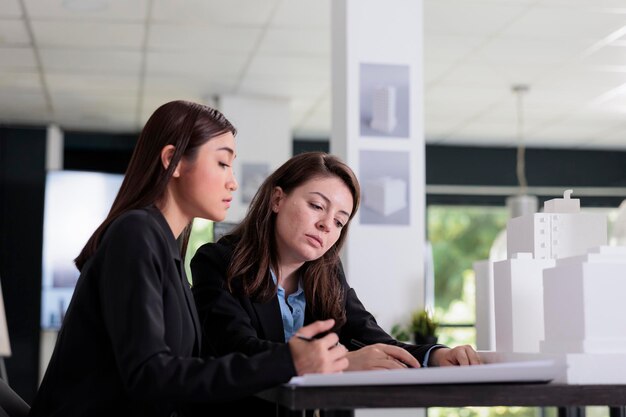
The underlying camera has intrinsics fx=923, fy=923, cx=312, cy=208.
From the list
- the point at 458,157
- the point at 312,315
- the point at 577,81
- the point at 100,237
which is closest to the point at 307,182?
the point at 312,315

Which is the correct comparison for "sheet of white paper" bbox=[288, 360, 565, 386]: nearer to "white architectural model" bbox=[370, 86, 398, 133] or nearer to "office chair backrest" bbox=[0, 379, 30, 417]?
"office chair backrest" bbox=[0, 379, 30, 417]

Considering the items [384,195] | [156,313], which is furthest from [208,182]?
[384,195]

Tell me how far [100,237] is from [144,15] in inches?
156

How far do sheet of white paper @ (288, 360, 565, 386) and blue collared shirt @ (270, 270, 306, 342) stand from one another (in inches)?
26.5

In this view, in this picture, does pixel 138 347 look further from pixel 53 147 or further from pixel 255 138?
pixel 53 147

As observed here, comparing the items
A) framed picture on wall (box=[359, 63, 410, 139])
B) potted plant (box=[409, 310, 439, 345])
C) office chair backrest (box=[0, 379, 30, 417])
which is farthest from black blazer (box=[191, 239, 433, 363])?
framed picture on wall (box=[359, 63, 410, 139])

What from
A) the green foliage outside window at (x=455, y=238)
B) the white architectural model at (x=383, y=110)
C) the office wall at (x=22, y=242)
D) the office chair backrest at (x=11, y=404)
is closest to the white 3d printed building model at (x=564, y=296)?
the office chair backrest at (x=11, y=404)

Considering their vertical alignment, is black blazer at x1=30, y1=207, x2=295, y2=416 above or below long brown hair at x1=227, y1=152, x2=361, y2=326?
below

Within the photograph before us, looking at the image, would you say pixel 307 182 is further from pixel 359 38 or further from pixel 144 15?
pixel 144 15

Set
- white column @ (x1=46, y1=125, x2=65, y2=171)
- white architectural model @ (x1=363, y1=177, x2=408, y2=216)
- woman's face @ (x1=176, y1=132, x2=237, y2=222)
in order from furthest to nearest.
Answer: white column @ (x1=46, y1=125, x2=65, y2=171) → white architectural model @ (x1=363, y1=177, x2=408, y2=216) → woman's face @ (x1=176, y1=132, x2=237, y2=222)

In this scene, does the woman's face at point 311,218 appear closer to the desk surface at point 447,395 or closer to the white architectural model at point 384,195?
the desk surface at point 447,395

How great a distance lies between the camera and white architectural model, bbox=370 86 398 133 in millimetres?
4531

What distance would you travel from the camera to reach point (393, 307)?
4480 mm

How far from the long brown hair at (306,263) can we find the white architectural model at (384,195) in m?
2.36
